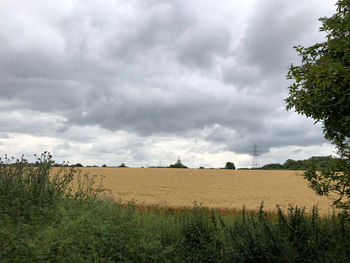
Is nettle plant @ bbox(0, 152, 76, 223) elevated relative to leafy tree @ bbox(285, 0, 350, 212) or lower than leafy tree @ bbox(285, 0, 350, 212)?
lower

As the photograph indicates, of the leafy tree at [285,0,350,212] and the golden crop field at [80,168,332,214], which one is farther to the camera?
the golden crop field at [80,168,332,214]

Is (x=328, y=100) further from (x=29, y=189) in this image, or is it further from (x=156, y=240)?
(x=29, y=189)

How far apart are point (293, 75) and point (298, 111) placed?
91 centimetres

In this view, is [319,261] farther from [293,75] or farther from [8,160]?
[8,160]

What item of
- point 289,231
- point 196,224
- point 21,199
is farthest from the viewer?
point 21,199

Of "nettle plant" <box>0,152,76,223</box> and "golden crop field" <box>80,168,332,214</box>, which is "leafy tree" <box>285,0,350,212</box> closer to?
"golden crop field" <box>80,168,332,214</box>

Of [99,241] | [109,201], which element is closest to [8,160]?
[109,201]

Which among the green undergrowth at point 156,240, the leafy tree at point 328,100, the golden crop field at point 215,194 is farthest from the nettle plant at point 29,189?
the leafy tree at point 328,100

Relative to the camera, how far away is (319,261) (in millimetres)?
5312

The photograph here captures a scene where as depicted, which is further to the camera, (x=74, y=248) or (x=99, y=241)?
(x=99, y=241)

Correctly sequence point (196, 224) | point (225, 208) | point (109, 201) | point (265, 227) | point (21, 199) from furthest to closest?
point (225, 208)
point (109, 201)
point (21, 199)
point (196, 224)
point (265, 227)

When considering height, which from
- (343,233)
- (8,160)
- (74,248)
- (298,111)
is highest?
(298,111)

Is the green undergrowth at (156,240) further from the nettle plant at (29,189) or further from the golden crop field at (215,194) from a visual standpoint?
the golden crop field at (215,194)

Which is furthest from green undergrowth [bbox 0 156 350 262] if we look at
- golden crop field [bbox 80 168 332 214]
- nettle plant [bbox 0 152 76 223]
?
golden crop field [bbox 80 168 332 214]
